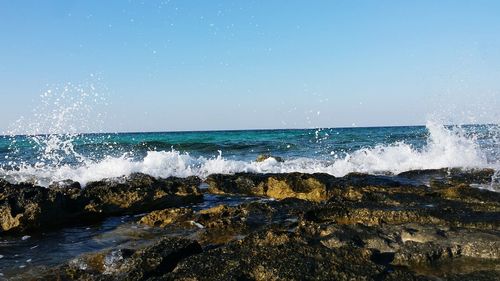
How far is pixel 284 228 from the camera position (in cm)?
585

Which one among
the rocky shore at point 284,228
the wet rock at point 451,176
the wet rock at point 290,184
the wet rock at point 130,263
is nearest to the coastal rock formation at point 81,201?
the rocky shore at point 284,228

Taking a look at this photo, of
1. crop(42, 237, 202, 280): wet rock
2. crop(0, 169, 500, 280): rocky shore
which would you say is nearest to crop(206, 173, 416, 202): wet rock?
crop(0, 169, 500, 280): rocky shore

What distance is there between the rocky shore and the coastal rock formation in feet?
0.06

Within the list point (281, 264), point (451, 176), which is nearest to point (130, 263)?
point (281, 264)

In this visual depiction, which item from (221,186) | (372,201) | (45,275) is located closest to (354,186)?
(372,201)

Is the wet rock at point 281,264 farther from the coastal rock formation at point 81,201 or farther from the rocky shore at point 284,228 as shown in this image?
the coastal rock formation at point 81,201

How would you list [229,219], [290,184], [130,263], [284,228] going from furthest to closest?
[290,184] → [229,219] → [284,228] → [130,263]

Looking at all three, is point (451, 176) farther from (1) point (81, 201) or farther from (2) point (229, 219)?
(1) point (81, 201)

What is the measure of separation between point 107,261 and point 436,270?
3.42 metres

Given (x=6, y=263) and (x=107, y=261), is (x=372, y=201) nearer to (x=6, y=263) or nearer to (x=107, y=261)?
(x=107, y=261)

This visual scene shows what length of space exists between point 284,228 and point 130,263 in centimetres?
230

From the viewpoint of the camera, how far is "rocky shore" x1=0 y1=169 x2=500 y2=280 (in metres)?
3.97

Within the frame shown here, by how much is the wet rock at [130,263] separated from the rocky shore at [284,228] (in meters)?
0.01

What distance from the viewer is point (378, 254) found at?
14.3 ft
